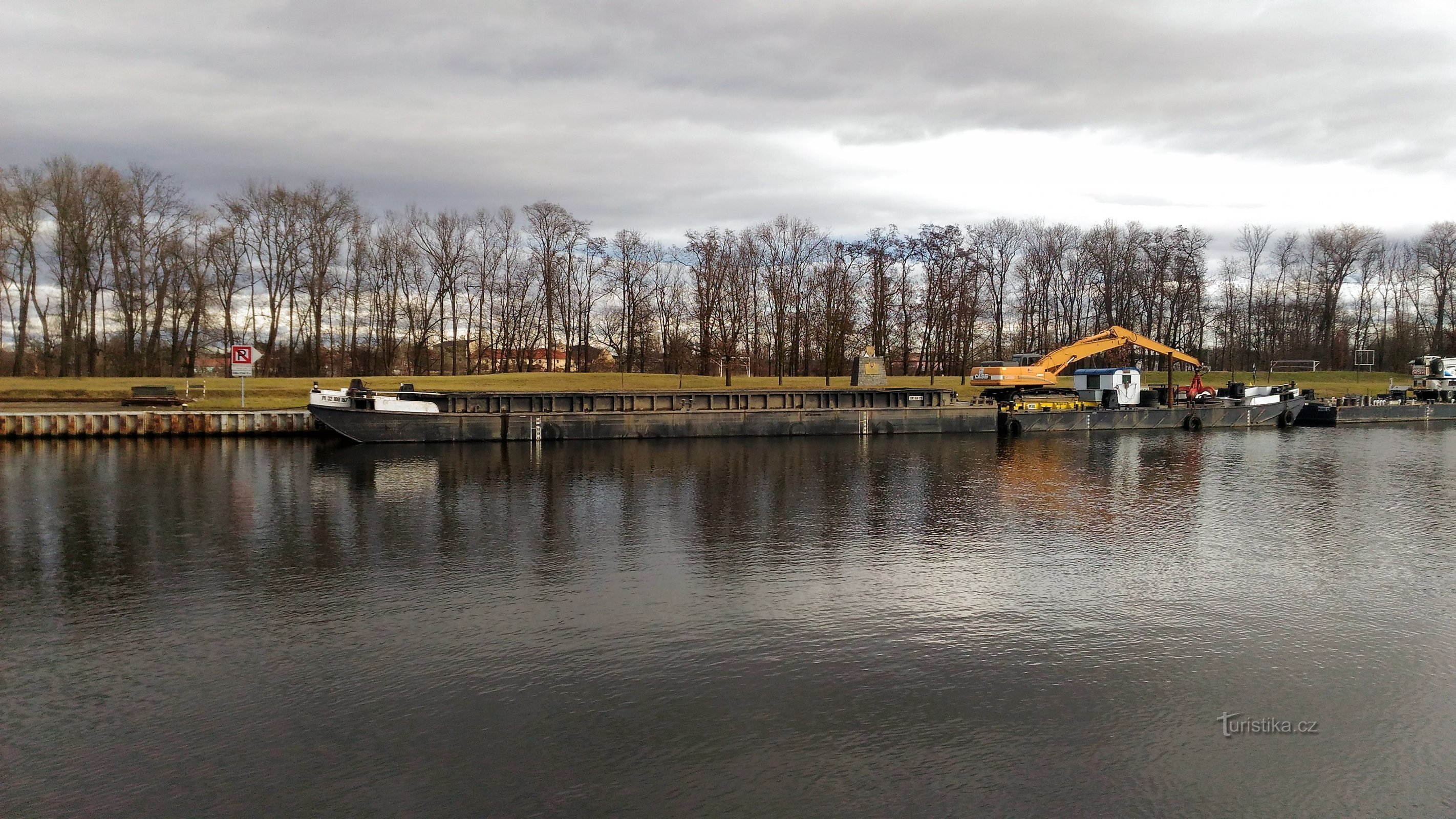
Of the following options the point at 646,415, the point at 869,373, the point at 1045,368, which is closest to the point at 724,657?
the point at 646,415

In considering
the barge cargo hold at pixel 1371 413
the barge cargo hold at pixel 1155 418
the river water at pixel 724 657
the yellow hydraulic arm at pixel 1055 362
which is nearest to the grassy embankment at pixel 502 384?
the yellow hydraulic arm at pixel 1055 362

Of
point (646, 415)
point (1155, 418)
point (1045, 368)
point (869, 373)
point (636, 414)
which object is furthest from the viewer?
point (869, 373)

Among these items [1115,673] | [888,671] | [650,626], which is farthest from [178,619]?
[1115,673]

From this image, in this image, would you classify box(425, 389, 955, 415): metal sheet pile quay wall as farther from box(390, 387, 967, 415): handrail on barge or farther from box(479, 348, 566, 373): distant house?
box(479, 348, 566, 373): distant house

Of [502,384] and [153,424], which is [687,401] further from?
[153,424]

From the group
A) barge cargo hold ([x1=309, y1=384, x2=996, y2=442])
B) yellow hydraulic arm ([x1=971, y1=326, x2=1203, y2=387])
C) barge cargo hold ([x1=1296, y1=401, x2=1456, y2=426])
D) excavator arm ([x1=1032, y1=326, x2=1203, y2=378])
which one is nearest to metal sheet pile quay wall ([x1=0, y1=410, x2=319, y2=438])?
barge cargo hold ([x1=309, y1=384, x2=996, y2=442])

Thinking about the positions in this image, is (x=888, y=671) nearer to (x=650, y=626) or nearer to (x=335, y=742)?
(x=650, y=626)

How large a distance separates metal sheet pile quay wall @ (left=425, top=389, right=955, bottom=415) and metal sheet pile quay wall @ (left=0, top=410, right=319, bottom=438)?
811 centimetres

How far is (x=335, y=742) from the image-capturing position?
802cm

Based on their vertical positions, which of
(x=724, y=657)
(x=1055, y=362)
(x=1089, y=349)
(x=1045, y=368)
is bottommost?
(x=724, y=657)

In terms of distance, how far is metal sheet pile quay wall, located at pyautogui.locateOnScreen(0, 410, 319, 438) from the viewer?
38.0 m

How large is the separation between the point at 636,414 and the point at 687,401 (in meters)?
3.74

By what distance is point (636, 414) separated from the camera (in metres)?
42.4

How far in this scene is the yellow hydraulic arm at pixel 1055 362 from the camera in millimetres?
48500
